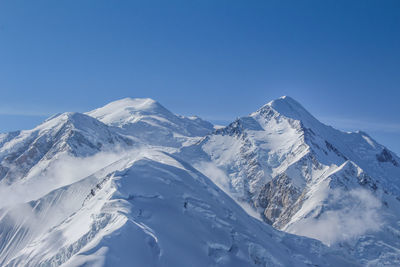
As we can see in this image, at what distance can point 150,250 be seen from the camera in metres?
118

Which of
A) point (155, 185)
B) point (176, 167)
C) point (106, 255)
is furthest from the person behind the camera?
point (176, 167)

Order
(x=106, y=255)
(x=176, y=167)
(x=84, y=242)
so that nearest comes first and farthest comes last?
(x=106, y=255) < (x=84, y=242) < (x=176, y=167)

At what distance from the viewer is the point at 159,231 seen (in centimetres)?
13100

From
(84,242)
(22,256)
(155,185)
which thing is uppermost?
(155,185)

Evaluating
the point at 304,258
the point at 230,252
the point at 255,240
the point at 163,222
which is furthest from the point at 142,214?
the point at 304,258

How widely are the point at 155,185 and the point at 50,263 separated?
3806 cm

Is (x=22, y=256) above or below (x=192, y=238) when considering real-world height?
below

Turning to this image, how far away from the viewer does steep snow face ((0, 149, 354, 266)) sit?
117 metres

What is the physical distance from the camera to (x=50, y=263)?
138000 mm

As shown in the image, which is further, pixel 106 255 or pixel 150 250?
pixel 150 250

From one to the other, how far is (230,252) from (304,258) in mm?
52638

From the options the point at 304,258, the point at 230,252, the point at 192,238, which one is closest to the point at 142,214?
the point at 192,238

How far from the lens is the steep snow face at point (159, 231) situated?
117250mm

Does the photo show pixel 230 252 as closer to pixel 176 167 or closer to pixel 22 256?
pixel 176 167
